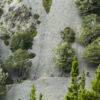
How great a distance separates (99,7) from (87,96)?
141 ft

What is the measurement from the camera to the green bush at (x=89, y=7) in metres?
51.7

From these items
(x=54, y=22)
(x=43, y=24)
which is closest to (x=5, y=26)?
(x=43, y=24)

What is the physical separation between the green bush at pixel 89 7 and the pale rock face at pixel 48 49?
311cm

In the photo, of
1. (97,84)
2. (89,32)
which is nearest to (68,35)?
(89,32)

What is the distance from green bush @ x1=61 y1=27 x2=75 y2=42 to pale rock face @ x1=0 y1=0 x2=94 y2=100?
184cm

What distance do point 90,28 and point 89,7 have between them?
430 inches

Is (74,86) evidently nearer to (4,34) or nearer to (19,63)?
(19,63)

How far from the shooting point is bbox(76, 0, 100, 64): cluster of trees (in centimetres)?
3769

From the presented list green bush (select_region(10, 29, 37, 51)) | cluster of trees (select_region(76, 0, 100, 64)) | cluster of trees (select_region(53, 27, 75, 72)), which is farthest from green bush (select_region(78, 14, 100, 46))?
green bush (select_region(10, 29, 37, 51))

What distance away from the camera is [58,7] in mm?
59969

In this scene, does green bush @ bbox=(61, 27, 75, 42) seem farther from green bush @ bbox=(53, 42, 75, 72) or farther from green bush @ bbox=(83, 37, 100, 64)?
green bush @ bbox=(83, 37, 100, 64)

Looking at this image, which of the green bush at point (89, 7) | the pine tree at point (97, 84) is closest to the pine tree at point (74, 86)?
the pine tree at point (97, 84)

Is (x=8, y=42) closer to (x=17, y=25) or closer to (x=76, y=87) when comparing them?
(x=17, y=25)

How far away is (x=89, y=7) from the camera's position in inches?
2041
